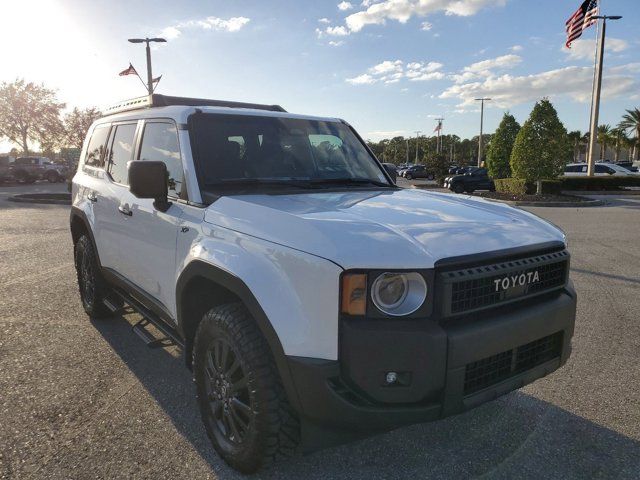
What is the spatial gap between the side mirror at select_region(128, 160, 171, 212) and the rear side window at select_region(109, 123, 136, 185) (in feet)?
3.34

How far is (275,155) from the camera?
3547 mm

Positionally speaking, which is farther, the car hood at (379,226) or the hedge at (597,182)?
the hedge at (597,182)

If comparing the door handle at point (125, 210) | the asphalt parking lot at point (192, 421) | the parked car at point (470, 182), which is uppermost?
the door handle at point (125, 210)

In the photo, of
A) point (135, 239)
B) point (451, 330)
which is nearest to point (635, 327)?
point (451, 330)

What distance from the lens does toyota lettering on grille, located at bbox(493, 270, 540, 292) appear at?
7.79 feet

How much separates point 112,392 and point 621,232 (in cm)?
1177

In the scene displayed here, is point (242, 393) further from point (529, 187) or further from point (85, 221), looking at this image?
point (529, 187)

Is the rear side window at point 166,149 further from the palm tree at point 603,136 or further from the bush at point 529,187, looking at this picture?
the palm tree at point 603,136

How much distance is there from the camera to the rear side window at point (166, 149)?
326cm

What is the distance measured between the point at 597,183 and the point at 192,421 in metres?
29.2

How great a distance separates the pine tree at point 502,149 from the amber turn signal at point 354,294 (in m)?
31.8

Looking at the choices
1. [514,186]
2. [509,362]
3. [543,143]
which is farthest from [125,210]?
[514,186]

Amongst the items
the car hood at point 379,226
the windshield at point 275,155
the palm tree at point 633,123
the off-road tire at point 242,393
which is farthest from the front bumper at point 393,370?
the palm tree at point 633,123

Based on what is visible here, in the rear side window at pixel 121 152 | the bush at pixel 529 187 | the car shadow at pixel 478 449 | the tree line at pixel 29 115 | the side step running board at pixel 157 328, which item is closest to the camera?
the car shadow at pixel 478 449
